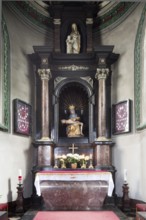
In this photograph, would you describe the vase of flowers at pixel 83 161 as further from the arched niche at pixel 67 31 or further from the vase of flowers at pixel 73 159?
the arched niche at pixel 67 31

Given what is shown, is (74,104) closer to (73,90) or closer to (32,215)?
(73,90)

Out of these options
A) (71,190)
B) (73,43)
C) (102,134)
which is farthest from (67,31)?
(71,190)

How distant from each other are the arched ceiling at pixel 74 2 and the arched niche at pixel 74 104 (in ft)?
5.99

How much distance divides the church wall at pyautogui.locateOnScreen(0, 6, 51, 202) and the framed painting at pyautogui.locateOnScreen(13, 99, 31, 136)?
0.39 ft

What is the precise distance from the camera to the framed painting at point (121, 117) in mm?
7840

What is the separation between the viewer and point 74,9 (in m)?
8.77

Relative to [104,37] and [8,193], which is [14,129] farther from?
[104,37]

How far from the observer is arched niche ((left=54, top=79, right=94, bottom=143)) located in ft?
27.5

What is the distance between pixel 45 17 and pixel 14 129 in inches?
141

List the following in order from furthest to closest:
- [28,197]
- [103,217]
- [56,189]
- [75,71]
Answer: [75,71]
[28,197]
[56,189]
[103,217]

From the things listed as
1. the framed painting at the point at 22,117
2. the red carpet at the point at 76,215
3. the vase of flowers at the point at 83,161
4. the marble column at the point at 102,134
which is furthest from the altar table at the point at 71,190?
the framed painting at the point at 22,117

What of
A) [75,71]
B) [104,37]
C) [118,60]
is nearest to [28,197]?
[75,71]

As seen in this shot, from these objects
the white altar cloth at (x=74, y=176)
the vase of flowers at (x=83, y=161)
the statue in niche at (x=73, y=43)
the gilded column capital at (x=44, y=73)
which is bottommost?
the white altar cloth at (x=74, y=176)

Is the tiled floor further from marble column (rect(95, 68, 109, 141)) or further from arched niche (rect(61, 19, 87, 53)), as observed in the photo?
arched niche (rect(61, 19, 87, 53))
